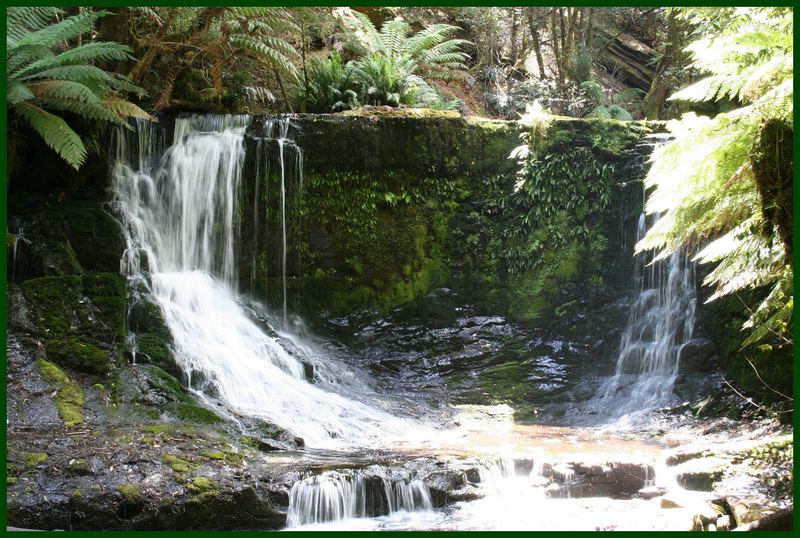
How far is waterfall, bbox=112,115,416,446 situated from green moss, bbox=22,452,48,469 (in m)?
1.94

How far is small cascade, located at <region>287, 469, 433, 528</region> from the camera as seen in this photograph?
189 inches

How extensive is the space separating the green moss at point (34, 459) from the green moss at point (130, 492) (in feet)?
2.07

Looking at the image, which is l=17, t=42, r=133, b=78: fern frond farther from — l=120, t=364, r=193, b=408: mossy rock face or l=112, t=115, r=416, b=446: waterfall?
l=120, t=364, r=193, b=408: mossy rock face

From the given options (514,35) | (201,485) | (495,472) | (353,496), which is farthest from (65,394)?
(514,35)

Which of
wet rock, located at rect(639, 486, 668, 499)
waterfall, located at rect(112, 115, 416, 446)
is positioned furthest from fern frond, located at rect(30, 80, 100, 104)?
wet rock, located at rect(639, 486, 668, 499)

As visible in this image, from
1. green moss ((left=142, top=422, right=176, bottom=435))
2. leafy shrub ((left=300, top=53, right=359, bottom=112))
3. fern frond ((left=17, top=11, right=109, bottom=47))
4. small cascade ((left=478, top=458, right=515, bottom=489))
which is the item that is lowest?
small cascade ((left=478, top=458, right=515, bottom=489))

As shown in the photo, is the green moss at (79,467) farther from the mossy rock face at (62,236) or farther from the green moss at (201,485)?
the mossy rock face at (62,236)

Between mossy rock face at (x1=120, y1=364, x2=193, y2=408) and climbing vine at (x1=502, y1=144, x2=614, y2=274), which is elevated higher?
climbing vine at (x1=502, y1=144, x2=614, y2=274)

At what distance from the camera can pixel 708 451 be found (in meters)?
5.62

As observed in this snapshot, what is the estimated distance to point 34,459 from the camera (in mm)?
4742

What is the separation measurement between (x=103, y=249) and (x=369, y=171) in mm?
3840

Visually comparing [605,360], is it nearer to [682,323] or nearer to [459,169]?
[682,323]

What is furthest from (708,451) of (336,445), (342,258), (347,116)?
(347,116)

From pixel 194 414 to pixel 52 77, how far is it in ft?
14.9
